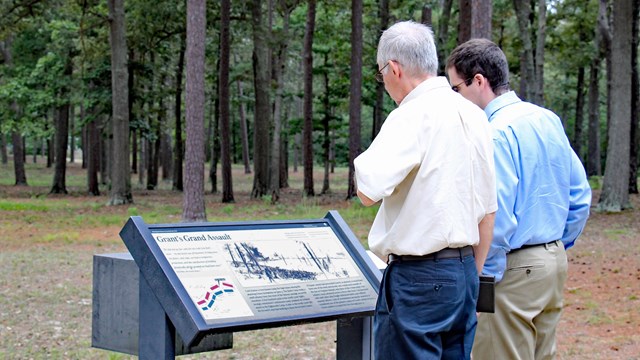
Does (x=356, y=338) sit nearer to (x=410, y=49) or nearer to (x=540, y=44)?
(x=410, y=49)

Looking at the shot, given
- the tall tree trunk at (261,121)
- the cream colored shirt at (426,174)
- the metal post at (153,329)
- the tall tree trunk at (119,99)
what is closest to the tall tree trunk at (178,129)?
the tall tree trunk at (261,121)

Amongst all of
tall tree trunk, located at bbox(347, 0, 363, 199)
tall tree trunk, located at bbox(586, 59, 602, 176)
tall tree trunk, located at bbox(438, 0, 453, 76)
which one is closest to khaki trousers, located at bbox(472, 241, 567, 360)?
tall tree trunk, located at bbox(347, 0, 363, 199)

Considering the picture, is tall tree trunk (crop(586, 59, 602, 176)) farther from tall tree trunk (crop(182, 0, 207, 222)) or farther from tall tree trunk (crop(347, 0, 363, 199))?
tall tree trunk (crop(182, 0, 207, 222))

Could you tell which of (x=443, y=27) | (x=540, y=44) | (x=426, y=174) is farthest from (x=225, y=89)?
(x=426, y=174)

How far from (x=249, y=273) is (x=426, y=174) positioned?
4.18 feet

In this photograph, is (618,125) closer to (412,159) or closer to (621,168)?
(621,168)

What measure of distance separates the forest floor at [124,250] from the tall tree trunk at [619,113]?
0.57 metres

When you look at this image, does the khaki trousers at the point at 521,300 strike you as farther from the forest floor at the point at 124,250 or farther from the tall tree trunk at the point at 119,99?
the tall tree trunk at the point at 119,99

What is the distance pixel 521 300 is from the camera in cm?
392

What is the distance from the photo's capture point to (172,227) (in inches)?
Answer: 163

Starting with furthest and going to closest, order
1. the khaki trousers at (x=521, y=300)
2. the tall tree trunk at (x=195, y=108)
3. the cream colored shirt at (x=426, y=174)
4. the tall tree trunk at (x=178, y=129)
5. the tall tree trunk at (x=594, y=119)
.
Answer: the tall tree trunk at (x=594, y=119) < the tall tree trunk at (x=178, y=129) < the tall tree trunk at (x=195, y=108) < the khaki trousers at (x=521, y=300) < the cream colored shirt at (x=426, y=174)

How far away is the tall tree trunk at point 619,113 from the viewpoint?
20.0m

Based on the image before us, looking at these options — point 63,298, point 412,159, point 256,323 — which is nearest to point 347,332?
point 256,323

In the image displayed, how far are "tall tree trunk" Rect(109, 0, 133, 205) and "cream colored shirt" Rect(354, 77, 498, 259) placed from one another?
21212mm
